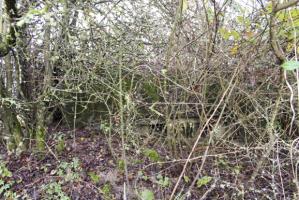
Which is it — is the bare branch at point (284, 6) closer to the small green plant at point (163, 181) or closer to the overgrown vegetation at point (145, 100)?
the overgrown vegetation at point (145, 100)

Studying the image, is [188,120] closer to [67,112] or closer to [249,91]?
[249,91]

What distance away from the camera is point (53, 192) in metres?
3.37

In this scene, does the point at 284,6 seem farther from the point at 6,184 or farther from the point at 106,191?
the point at 6,184

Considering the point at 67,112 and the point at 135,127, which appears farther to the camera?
the point at 67,112

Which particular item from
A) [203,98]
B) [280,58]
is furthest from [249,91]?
[280,58]

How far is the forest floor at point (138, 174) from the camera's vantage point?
3.32 m

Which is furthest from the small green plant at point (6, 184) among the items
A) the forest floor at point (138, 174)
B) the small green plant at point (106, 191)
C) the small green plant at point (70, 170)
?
the small green plant at point (106, 191)

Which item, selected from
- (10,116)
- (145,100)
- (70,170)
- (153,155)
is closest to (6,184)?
(70,170)

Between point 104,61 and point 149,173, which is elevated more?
point 104,61

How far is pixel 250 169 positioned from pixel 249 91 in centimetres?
86

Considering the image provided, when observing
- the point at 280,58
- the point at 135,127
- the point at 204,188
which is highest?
the point at 280,58

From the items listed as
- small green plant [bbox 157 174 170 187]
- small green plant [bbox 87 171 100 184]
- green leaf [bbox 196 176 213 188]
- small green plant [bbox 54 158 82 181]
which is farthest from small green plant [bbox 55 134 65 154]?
green leaf [bbox 196 176 213 188]

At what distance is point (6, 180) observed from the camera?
353cm

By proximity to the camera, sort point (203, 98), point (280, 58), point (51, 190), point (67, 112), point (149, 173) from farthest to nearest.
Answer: point (67, 112) < point (149, 173) < point (51, 190) < point (203, 98) < point (280, 58)
